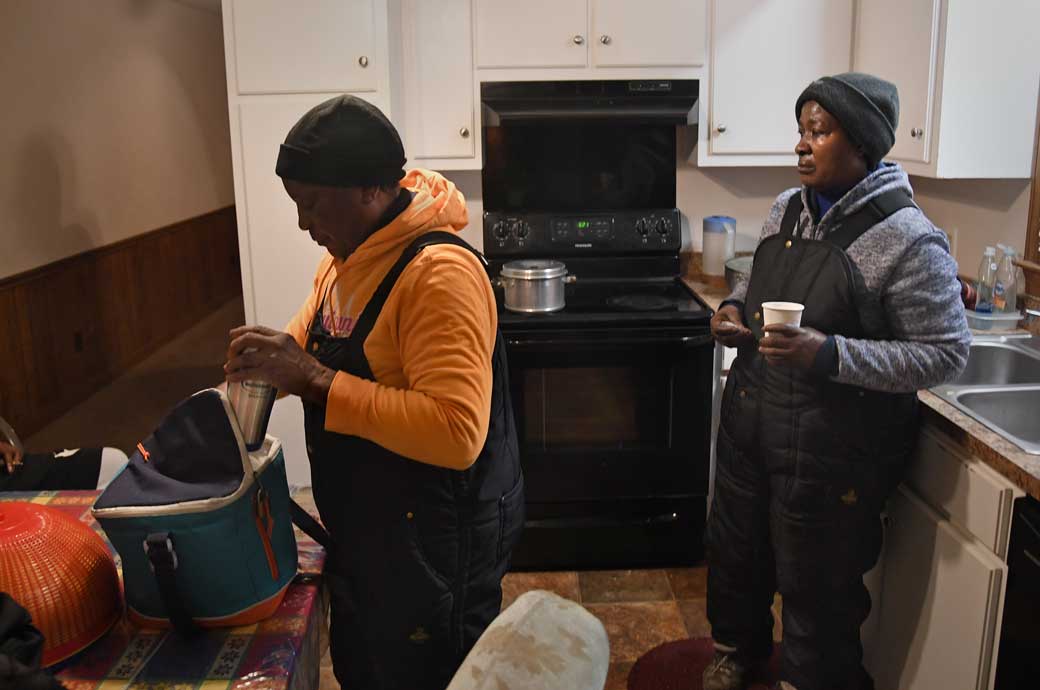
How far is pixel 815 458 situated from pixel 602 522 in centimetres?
125

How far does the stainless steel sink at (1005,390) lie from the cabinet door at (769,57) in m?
1.13

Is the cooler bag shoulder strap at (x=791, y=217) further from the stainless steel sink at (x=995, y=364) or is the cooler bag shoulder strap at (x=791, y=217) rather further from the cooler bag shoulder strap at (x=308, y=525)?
the cooler bag shoulder strap at (x=308, y=525)

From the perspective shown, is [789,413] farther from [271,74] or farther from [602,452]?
[271,74]

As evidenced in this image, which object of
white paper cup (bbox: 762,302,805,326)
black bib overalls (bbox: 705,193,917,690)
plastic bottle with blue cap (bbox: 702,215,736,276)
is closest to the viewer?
white paper cup (bbox: 762,302,805,326)

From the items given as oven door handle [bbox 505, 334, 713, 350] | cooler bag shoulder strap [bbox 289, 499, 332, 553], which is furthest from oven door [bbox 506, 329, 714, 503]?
cooler bag shoulder strap [bbox 289, 499, 332, 553]

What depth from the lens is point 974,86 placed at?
254 centimetres

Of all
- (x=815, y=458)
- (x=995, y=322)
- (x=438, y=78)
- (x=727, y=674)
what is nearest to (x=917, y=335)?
(x=815, y=458)

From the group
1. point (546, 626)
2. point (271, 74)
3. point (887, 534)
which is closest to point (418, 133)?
point (271, 74)

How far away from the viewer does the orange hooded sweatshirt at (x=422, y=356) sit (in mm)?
1329

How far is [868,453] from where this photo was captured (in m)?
2.01

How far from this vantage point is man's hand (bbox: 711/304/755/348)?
2.17 m

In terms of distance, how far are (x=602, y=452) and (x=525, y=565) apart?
49cm

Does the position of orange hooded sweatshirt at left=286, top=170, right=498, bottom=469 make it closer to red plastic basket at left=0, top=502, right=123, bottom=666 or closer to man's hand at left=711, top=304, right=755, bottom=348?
red plastic basket at left=0, top=502, right=123, bottom=666

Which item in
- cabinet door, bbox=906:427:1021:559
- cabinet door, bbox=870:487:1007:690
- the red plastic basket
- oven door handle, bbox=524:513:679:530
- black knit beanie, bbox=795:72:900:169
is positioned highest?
black knit beanie, bbox=795:72:900:169
